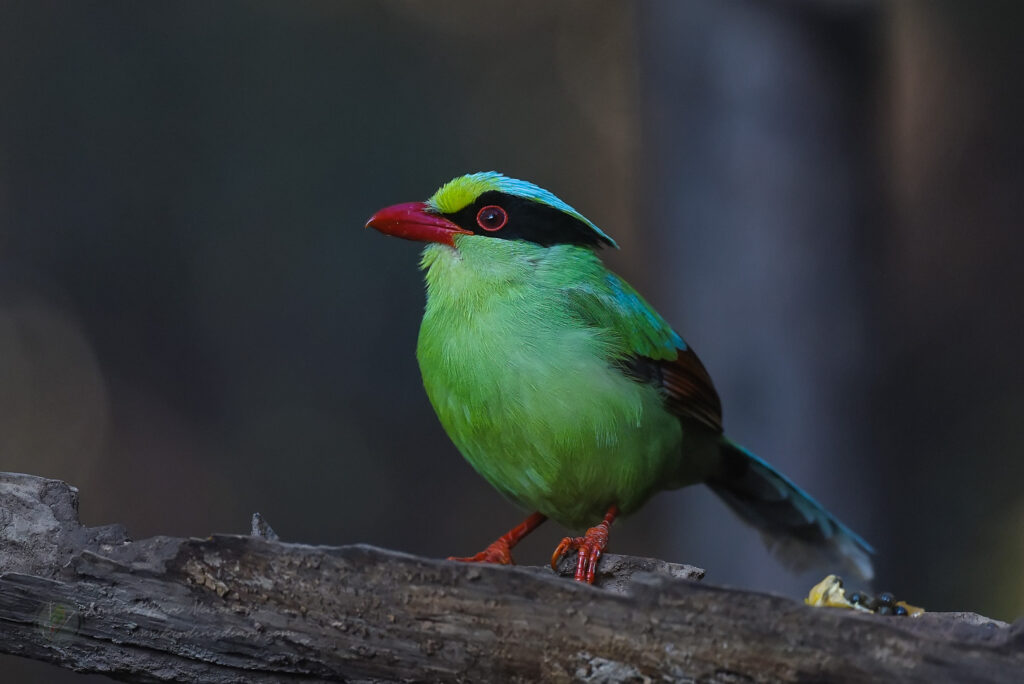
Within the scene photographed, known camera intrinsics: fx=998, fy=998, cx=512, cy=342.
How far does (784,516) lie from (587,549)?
1.58 m

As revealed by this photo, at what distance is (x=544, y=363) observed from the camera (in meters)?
3.43

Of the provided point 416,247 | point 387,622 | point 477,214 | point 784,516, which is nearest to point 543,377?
point 477,214

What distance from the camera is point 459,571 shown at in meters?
2.46

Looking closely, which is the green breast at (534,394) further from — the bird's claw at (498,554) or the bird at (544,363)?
the bird's claw at (498,554)

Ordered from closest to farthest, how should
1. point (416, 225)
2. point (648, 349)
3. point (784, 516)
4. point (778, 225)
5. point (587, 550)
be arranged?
point (587, 550) → point (416, 225) → point (648, 349) → point (784, 516) → point (778, 225)

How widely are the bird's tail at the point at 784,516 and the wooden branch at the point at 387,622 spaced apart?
1696mm

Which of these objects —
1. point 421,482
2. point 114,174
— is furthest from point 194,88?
point 421,482

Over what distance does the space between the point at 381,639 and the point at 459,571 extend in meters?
0.27

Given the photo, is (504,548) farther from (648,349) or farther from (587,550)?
(648,349)

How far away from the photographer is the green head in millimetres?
3656

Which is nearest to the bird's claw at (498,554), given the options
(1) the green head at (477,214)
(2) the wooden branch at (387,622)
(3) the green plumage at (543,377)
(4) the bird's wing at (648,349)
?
(3) the green plumage at (543,377)

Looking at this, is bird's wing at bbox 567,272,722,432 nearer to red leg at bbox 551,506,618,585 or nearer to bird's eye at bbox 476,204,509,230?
bird's eye at bbox 476,204,509,230

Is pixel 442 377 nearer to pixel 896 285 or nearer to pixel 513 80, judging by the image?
Result: pixel 896 285

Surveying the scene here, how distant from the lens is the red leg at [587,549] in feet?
10.6
